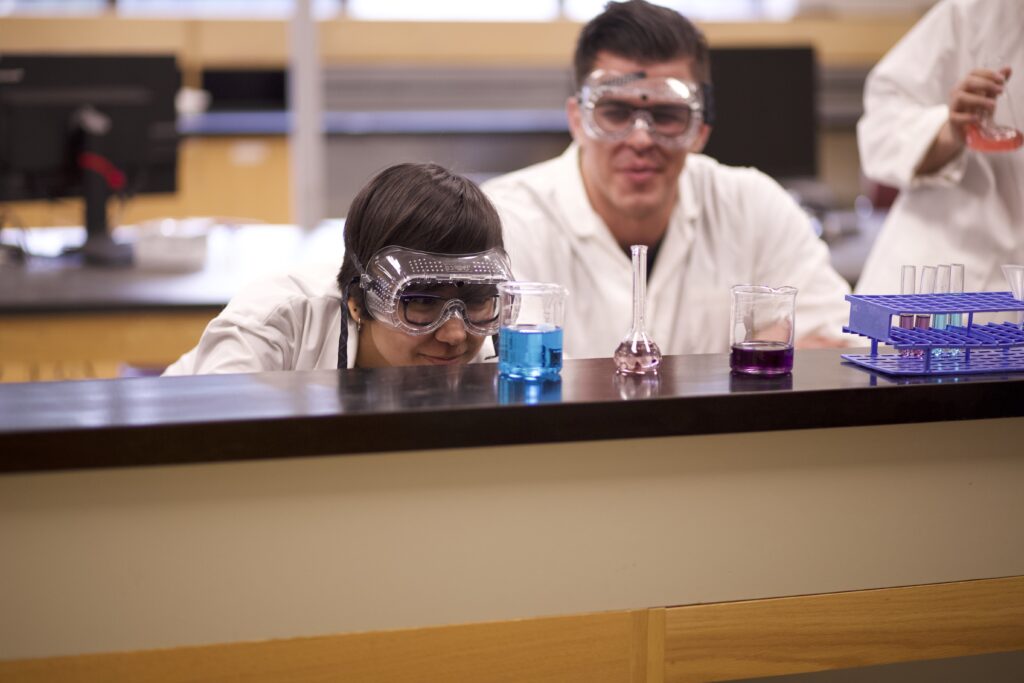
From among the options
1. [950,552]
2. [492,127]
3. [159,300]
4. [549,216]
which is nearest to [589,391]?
[950,552]

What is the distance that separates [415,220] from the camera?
1753 mm

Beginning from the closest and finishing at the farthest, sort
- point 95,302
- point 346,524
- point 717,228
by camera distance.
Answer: point 346,524 → point 717,228 → point 95,302

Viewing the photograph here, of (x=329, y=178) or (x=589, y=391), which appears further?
(x=329, y=178)

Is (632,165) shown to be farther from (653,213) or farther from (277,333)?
(277,333)

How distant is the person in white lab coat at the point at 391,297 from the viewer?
1607 mm

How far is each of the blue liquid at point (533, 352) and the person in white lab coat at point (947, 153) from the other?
1.14m

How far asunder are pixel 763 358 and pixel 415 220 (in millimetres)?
640

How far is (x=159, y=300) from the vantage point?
117 inches

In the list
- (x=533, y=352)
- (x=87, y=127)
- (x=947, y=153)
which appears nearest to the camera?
(x=533, y=352)

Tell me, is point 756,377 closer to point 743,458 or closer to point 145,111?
point 743,458

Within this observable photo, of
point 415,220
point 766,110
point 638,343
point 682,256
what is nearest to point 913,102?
point 682,256

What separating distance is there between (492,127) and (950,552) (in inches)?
216

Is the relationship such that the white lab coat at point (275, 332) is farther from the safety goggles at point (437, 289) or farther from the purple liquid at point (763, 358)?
the purple liquid at point (763, 358)

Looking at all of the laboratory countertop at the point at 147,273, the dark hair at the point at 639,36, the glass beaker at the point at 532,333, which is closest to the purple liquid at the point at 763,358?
the glass beaker at the point at 532,333
